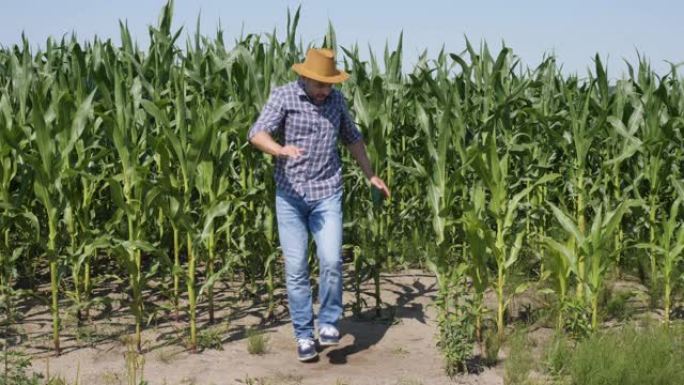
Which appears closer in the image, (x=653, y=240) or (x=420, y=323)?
(x=420, y=323)

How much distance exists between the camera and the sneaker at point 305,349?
4996 mm

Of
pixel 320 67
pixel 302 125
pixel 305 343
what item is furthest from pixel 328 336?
pixel 320 67

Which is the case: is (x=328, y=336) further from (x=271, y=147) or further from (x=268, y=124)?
(x=268, y=124)

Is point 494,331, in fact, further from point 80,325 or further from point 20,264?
point 20,264

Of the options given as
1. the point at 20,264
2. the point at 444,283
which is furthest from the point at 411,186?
the point at 20,264

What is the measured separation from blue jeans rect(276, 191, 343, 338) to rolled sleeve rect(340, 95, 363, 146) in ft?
1.26

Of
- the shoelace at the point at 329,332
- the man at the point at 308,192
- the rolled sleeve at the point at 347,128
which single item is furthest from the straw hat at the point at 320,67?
the shoelace at the point at 329,332

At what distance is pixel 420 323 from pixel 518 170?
1.79 m

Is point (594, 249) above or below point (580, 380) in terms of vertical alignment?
above

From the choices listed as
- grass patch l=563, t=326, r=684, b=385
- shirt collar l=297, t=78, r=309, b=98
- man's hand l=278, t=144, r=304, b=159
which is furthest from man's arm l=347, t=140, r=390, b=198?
grass patch l=563, t=326, r=684, b=385

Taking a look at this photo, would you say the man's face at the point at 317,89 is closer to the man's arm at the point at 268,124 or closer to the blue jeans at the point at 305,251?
the man's arm at the point at 268,124

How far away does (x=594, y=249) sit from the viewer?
5121 mm

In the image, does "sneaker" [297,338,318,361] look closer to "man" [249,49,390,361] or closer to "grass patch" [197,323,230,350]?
"man" [249,49,390,361]

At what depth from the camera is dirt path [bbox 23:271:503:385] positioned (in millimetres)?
4812
